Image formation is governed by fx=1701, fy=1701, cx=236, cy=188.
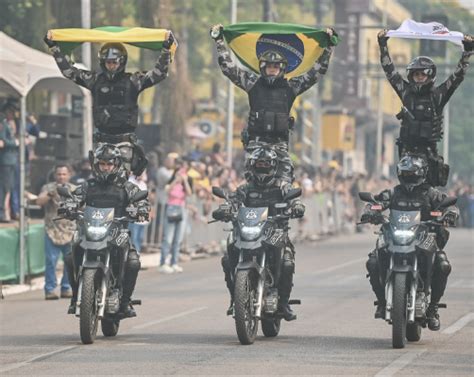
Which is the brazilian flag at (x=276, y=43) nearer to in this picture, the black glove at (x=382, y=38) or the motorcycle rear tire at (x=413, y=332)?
the black glove at (x=382, y=38)

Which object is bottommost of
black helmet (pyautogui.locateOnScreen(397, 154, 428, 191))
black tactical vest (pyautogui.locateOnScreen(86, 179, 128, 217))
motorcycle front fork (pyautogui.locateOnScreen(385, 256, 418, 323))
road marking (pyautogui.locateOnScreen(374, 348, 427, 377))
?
road marking (pyautogui.locateOnScreen(374, 348, 427, 377))

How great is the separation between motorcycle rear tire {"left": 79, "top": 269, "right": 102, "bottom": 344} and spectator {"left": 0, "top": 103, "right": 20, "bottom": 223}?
403 inches

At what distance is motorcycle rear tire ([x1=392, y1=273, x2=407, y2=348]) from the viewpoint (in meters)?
14.3

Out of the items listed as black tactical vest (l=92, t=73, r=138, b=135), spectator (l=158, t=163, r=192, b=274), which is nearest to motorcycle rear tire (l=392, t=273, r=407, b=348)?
black tactical vest (l=92, t=73, r=138, b=135)

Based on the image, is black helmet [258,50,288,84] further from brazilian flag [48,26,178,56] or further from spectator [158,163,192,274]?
spectator [158,163,192,274]

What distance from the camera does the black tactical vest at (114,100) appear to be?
1617 cm

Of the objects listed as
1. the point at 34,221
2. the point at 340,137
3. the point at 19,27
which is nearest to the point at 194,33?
the point at 340,137

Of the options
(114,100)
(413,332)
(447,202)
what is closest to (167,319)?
(114,100)

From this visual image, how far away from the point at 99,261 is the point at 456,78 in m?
3.62

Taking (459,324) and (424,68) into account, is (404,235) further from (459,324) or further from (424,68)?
(459,324)

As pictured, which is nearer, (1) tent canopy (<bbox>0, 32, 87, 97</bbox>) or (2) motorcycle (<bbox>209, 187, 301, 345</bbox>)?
(2) motorcycle (<bbox>209, 187, 301, 345</bbox>)

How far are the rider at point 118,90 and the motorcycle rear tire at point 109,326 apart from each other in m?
1.55

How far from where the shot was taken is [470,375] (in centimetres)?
1280

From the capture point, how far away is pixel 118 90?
16.2 m
